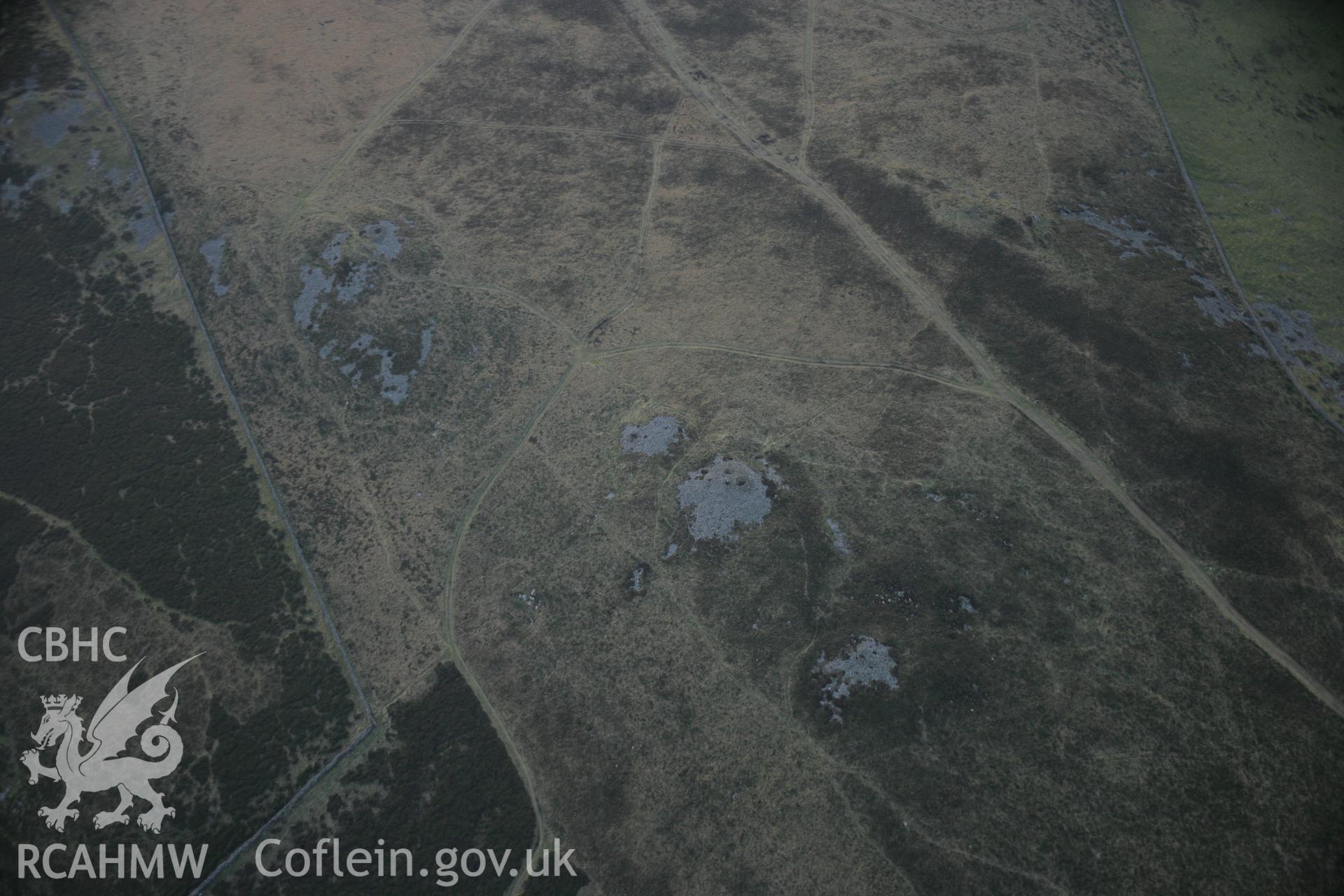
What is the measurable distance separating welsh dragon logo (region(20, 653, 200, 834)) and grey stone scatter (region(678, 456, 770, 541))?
65.8ft

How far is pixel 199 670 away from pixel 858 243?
3664 centimetres

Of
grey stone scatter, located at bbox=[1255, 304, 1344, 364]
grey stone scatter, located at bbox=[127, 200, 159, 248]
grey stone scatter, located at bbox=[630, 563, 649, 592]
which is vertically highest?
grey stone scatter, located at bbox=[1255, 304, 1344, 364]

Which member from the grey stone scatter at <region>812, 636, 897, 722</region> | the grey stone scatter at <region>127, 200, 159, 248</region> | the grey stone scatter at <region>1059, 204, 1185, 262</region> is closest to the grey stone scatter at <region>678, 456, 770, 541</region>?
the grey stone scatter at <region>812, 636, 897, 722</region>

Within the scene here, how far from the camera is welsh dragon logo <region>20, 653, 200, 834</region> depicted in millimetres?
24453

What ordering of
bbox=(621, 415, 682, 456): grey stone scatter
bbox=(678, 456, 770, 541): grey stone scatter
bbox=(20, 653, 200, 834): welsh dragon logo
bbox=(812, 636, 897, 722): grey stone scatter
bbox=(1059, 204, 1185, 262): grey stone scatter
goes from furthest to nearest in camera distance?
bbox=(1059, 204, 1185, 262): grey stone scatter < bbox=(621, 415, 682, 456): grey stone scatter < bbox=(678, 456, 770, 541): grey stone scatter < bbox=(812, 636, 897, 722): grey stone scatter < bbox=(20, 653, 200, 834): welsh dragon logo

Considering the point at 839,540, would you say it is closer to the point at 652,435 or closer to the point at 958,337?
the point at 652,435

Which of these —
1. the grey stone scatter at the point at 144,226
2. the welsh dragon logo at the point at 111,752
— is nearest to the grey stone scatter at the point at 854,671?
the welsh dragon logo at the point at 111,752

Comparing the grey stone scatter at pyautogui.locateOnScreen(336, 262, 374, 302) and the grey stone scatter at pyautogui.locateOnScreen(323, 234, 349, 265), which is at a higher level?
the grey stone scatter at pyautogui.locateOnScreen(323, 234, 349, 265)

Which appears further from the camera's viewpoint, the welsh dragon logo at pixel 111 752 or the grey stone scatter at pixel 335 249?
the grey stone scatter at pixel 335 249

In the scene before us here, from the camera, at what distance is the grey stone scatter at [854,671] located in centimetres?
2625

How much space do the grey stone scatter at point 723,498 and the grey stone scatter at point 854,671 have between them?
609cm

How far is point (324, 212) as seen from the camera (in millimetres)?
41906

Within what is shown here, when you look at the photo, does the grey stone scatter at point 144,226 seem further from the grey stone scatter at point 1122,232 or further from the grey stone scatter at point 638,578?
the grey stone scatter at point 1122,232

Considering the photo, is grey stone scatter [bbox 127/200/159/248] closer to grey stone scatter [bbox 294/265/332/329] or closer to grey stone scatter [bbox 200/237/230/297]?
grey stone scatter [bbox 200/237/230/297]
